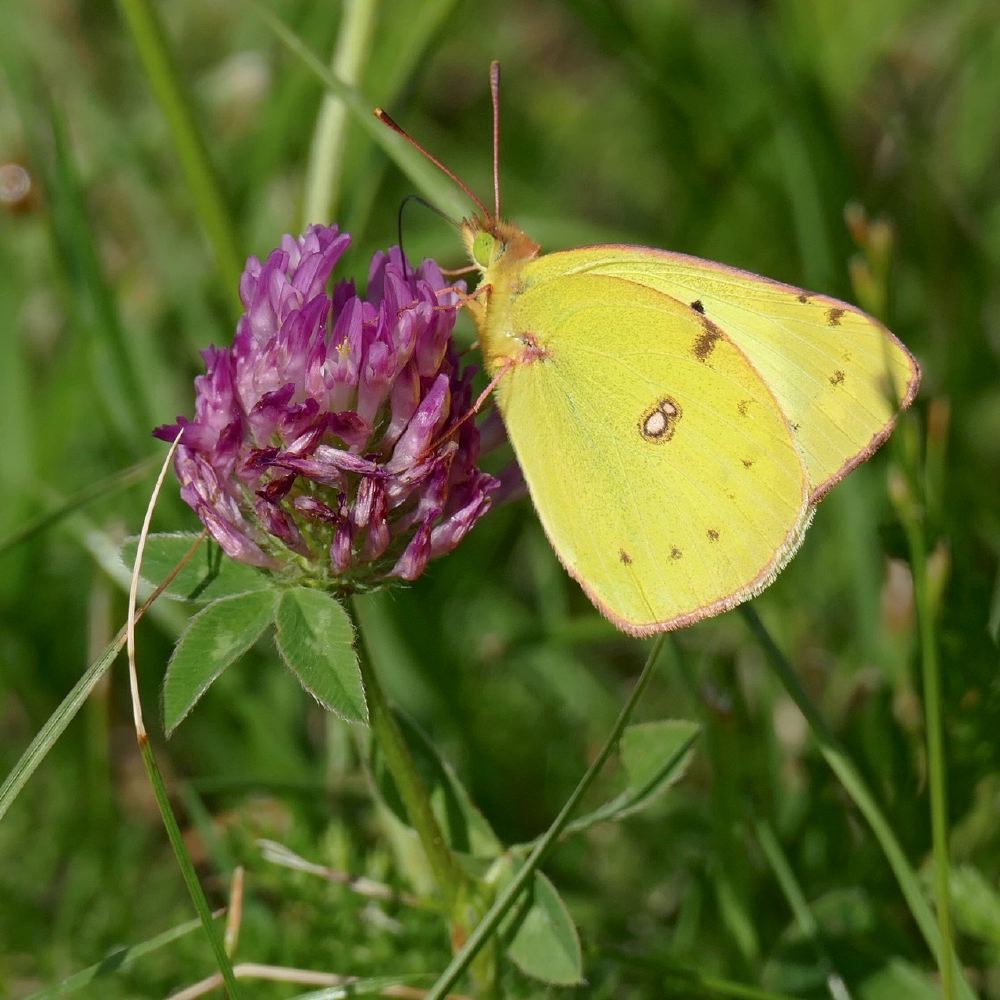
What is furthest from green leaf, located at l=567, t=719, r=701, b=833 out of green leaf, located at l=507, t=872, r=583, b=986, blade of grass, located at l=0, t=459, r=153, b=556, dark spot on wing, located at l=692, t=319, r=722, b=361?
blade of grass, located at l=0, t=459, r=153, b=556

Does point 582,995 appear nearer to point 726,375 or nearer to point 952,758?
point 952,758

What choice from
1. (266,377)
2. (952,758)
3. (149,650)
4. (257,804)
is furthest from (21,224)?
(952,758)

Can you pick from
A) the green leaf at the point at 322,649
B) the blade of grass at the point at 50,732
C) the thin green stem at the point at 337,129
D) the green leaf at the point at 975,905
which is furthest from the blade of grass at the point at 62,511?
the green leaf at the point at 975,905

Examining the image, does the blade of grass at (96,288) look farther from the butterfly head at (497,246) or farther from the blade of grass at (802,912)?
the blade of grass at (802,912)

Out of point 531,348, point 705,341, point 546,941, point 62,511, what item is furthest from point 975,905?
point 62,511

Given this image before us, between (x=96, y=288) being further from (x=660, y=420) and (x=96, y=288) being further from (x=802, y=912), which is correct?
(x=802, y=912)

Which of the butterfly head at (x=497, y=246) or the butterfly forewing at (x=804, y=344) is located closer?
the butterfly forewing at (x=804, y=344)

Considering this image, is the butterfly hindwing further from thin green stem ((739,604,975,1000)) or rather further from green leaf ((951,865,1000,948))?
green leaf ((951,865,1000,948))
